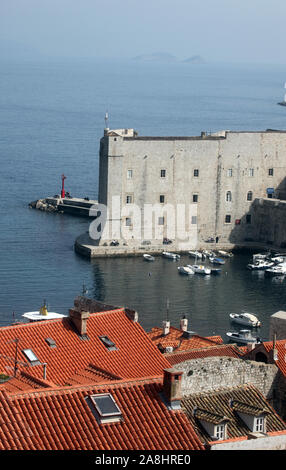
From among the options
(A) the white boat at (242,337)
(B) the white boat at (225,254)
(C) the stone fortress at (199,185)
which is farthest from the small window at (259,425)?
(B) the white boat at (225,254)

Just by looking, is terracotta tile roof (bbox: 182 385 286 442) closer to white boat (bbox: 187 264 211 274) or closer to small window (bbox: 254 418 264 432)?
small window (bbox: 254 418 264 432)

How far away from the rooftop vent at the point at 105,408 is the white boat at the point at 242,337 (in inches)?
1684

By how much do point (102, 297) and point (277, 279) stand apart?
15.2 metres

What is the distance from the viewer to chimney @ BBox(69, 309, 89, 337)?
34.1 metres

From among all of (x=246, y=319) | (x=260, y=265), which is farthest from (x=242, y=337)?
(x=260, y=265)

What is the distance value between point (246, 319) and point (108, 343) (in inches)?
1472

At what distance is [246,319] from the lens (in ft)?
232

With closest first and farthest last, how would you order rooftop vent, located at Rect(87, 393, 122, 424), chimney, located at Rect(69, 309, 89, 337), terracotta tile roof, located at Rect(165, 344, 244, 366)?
rooftop vent, located at Rect(87, 393, 122, 424), chimney, located at Rect(69, 309, 89, 337), terracotta tile roof, located at Rect(165, 344, 244, 366)

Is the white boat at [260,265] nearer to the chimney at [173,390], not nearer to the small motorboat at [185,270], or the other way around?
the small motorboat at [185,270]

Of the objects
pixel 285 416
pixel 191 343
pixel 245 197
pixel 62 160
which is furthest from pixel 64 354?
pixel 62 160

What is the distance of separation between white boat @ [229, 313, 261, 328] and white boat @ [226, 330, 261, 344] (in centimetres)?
254

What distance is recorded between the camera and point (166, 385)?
24.3 metres

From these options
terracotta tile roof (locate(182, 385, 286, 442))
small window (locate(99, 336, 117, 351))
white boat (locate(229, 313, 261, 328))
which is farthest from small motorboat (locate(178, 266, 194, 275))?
terracotta tile roof (locate(182, 385, 286, 442))

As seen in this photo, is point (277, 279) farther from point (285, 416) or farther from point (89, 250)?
point (285, 416)
